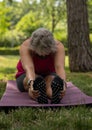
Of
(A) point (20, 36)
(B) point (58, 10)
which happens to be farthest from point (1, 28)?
(A) point (20, 36)

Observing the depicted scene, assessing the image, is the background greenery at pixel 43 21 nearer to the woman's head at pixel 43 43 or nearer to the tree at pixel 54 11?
the tree at pixel 54 11

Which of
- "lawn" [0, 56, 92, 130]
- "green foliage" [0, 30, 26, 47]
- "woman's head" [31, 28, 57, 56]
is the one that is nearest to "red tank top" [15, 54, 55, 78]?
"woman's head" [31, 28, 57, 56]

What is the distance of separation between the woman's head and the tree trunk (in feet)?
16.2

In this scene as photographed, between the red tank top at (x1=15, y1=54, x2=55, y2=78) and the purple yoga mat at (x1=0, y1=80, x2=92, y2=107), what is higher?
the red tank top at (x1=15, y1=54, x2=55, y2=78)

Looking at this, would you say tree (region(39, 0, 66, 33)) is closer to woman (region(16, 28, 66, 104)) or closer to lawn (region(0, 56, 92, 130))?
woman (region(16, 28, 66, 104))

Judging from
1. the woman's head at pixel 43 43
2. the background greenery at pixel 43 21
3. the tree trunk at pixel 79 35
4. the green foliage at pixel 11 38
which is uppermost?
the woman's head at pixel 43 43

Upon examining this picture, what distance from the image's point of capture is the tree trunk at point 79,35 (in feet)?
34.4

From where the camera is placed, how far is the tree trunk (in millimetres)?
10484

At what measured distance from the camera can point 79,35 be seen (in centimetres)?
1054

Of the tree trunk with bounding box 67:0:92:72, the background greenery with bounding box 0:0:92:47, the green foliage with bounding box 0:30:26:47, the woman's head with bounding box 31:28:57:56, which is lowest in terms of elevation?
the green foliage with bounding box 0:30:26:47

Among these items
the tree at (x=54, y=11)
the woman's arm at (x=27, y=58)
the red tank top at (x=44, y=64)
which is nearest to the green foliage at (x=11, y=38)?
the tree at (x=54, y=11)

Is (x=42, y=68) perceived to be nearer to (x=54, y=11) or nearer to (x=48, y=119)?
(x=48, y=119)

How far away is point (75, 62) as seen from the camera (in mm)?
10672

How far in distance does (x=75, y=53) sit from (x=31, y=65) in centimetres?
497
